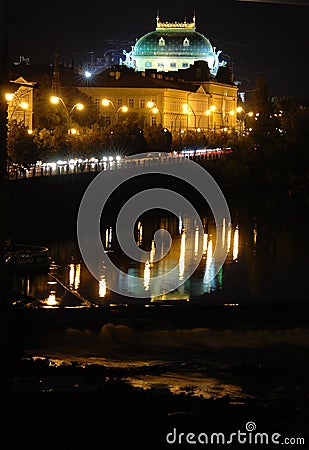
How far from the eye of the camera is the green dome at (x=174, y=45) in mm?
77750

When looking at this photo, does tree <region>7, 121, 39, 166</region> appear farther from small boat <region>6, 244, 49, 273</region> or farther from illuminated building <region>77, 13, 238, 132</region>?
small boat <region>6, 244, 49, 273</region>

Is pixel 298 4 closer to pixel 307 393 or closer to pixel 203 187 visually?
pixel 307 393

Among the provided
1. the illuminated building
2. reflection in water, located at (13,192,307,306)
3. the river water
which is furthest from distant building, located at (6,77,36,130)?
the river water

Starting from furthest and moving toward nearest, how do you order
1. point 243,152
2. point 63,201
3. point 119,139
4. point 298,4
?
point 243,152
point 119,139
point 63,201
point 298,4

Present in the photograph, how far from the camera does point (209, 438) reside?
6.80 meters

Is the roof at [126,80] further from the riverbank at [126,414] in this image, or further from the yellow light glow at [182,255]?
the riverbank at [126,414]

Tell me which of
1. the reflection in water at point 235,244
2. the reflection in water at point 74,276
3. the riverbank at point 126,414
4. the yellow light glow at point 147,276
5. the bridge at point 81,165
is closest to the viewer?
the riverbank at point 126,414

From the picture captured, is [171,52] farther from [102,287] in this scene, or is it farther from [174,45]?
[102,287]

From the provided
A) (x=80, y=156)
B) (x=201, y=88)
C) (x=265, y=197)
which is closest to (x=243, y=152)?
(x=265, y=197)

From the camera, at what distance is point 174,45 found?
78.6 meters

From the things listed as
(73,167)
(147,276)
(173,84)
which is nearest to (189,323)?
(147,276)

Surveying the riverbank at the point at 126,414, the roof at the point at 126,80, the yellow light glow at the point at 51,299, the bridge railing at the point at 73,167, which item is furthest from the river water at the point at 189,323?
the roof at the point at 126,80

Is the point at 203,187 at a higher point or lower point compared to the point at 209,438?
higher

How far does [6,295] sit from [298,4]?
314cm
